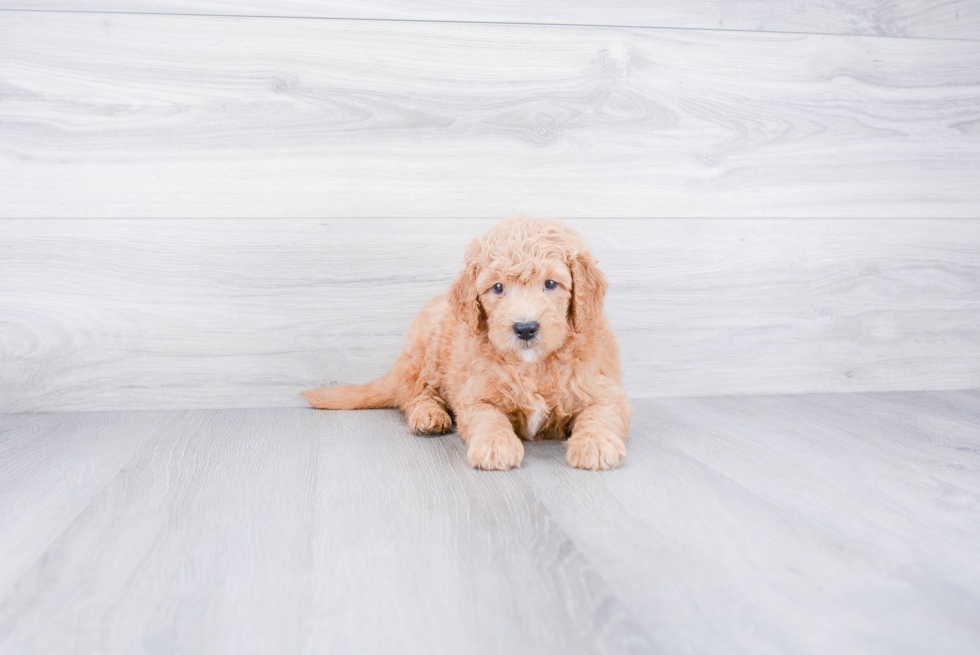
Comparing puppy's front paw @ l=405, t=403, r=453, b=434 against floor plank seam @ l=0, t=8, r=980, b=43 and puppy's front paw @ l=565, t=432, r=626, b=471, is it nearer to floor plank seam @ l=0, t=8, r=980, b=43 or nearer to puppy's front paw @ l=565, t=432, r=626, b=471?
puppy's front paw @ l=565, t=432, r=626, b=471

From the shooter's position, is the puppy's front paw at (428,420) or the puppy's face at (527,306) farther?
the puppy's front paw at (428,420)

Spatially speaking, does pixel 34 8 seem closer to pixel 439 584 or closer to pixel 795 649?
pixel 439 584

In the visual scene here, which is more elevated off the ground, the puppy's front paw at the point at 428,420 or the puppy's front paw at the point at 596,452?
the puppy's front paw at the point at 596,452

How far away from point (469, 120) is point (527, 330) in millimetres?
997

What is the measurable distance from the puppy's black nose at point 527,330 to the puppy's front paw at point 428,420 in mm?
441

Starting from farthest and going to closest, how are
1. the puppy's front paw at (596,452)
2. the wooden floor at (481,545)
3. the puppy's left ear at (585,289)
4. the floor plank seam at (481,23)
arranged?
the floor plank seam at (481,23)
the puppy's left ear at (585,289)
the puppy's front paw at (596,452)
the wooden floor at (481,545)

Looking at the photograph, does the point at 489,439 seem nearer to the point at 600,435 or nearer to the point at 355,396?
the point at 600,435

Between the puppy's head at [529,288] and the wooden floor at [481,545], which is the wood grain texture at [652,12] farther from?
the wooden floor at [481,545]

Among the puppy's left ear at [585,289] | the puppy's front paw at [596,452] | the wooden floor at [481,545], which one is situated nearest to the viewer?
the wooden floor at [481,545]

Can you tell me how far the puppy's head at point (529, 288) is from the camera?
5.59ft

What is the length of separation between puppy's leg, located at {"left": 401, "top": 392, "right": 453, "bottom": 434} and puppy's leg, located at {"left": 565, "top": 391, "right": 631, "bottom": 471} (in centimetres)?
40

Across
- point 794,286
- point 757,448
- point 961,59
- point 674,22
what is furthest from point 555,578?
point 961,59

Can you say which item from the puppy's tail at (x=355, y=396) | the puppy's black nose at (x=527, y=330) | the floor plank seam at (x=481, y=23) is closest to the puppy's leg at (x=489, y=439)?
the puppy's black nose at (x=527, y=330)

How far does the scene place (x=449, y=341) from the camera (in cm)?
206
